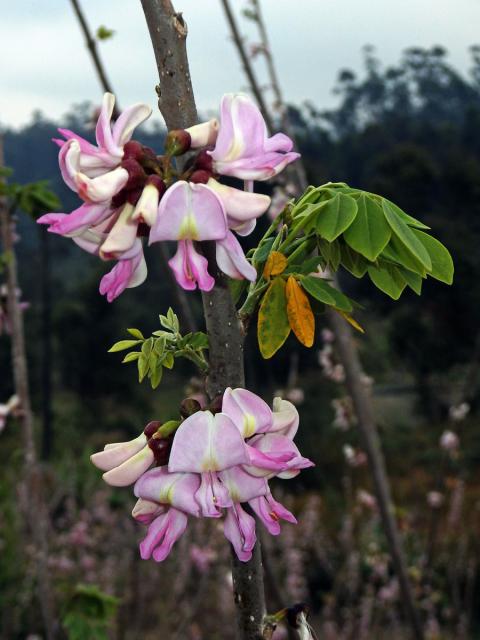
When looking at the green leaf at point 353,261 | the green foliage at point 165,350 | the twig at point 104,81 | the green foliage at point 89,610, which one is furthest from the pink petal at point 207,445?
the green foliage at point 89,610

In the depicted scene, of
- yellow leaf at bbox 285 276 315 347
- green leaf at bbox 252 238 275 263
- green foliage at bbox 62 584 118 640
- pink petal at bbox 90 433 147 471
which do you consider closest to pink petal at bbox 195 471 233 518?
pink petal at bbox 90 433 147 471

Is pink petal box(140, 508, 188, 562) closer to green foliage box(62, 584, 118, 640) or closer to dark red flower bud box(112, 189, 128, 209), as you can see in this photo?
dark red flower bud box(112, 189, 128, 209)

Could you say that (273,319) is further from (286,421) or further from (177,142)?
(177,142)

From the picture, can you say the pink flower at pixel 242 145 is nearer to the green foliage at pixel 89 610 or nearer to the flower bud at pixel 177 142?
the flower bud at pixel 177 142

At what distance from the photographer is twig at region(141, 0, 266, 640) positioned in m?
1.05

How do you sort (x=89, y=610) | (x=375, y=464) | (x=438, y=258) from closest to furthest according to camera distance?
(x=438, y=258)
(x=89, y=610)
(x=375, y=464)

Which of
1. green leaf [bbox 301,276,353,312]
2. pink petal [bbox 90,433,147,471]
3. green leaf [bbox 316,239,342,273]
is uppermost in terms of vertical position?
green leaf [bbox 316,239,342,273]

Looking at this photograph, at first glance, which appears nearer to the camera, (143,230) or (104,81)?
(143,230)

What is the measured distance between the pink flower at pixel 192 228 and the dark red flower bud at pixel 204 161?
51mm

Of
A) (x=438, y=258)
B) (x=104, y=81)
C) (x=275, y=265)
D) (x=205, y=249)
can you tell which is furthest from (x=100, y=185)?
(x=104, y=81)

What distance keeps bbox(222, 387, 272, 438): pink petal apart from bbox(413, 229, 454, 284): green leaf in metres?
0.31

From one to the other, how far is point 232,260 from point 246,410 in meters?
0.18

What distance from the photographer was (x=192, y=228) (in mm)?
968

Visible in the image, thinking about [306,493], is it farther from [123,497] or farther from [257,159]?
[257,159]
